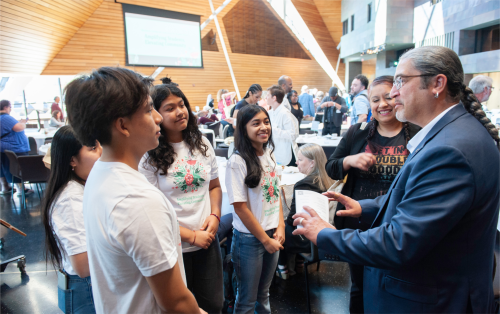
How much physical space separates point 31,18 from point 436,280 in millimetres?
9059

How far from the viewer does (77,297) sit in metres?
1.29

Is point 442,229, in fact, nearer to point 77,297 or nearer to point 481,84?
point 77,297

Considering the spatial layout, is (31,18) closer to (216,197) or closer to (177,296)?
(216,197)

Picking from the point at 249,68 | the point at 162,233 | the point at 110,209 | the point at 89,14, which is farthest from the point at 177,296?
the point at 249,68

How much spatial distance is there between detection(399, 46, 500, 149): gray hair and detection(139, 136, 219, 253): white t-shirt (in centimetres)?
109

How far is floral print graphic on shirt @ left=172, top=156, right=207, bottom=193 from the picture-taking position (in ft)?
4.87

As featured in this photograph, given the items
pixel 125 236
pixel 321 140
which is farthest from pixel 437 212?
pixel 321 140

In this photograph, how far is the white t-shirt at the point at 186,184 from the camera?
1.47m

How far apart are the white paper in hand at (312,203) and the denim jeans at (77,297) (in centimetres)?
98

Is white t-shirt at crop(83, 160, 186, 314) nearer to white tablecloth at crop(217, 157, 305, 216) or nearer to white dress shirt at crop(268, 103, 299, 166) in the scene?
white tablecloth at crop(217, 157, 305, 216)

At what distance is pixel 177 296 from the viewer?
0.81 meters

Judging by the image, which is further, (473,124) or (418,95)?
(418,95)

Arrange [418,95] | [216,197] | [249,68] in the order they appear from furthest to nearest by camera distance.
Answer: [249,68] < [216,197] < [418,95]

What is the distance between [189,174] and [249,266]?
635mm
